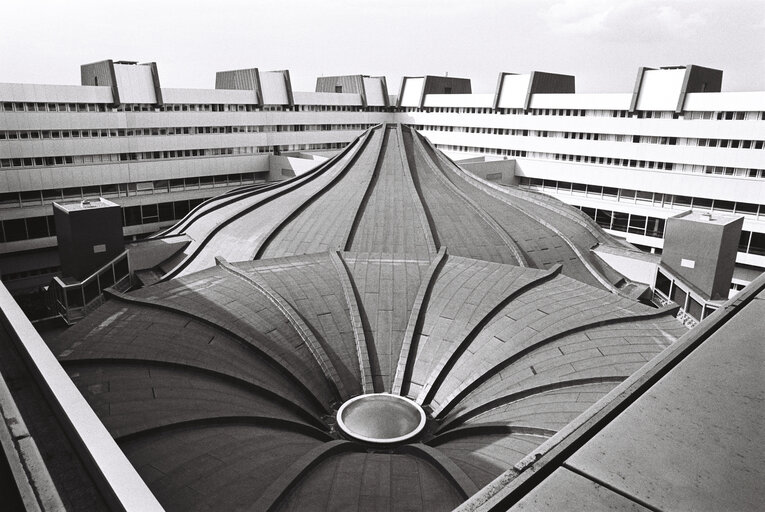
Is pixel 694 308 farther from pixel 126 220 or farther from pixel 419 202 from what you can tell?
pixel 126 220

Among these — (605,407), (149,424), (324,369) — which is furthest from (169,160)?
(605,407)

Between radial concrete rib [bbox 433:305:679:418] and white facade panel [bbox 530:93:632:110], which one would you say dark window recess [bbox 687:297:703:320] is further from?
white facade panel [bbox 530:93:632:110]

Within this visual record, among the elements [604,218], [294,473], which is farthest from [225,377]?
[604,218]

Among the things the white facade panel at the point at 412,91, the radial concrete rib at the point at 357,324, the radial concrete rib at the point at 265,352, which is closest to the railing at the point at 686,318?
the radial concrete rib at the point at 357,324

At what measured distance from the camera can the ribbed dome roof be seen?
14789mm

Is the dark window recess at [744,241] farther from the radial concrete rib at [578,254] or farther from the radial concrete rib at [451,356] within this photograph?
the radial concrete rib at [451,356]

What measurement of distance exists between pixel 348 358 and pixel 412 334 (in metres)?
2.90

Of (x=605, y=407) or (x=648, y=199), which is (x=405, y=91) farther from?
(x=605, y=407)

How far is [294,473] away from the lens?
558 inches

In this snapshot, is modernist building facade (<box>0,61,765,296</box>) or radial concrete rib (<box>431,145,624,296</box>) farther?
modernist building facade (<box>0,61,765,296</box>)

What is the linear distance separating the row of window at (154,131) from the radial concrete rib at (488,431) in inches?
1855

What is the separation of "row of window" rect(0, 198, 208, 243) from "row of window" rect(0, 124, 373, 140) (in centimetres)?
720

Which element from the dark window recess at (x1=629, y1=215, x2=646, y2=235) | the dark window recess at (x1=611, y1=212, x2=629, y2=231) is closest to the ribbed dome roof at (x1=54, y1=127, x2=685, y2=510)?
the dark window recess at (x1=629, y1=215, x2=646, y2=235)

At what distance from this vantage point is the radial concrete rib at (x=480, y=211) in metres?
32.7
